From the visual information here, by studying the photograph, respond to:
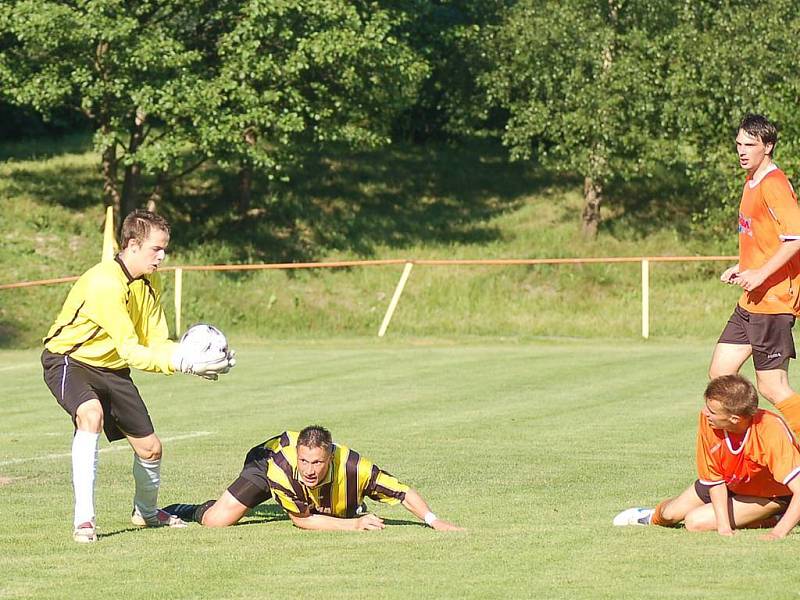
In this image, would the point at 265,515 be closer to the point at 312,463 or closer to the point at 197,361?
the point at 312,463

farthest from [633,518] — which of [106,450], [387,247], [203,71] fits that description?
[387,247]

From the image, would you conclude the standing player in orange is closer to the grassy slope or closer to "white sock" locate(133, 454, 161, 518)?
"white sock" locate(133, 454, 161, 518)

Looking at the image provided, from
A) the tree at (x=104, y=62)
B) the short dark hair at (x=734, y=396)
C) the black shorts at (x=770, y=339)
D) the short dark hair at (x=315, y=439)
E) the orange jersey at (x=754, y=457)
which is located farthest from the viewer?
the tree at (x=104, y=62)

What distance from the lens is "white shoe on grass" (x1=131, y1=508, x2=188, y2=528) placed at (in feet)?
29.8

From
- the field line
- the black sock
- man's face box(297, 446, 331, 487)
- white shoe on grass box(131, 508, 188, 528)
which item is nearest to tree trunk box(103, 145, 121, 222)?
the field line

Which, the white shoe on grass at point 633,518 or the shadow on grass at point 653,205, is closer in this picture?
the white shoe on grass at point 633,518

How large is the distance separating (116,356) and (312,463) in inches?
58.1

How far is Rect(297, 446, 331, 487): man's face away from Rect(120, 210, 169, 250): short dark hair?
1.54 meters

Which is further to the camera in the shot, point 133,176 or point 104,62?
point 133,176

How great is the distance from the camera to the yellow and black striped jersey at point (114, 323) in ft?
27.0

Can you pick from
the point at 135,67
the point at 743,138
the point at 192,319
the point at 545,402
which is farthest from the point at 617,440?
the point at 135,67

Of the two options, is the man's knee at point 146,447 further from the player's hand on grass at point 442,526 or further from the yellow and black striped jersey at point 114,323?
the player's hand on grass at point 442,526

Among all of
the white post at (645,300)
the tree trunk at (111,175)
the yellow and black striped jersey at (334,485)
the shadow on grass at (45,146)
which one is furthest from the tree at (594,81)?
the yellow and black striped jersey at (334,485)

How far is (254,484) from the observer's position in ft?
29.1
